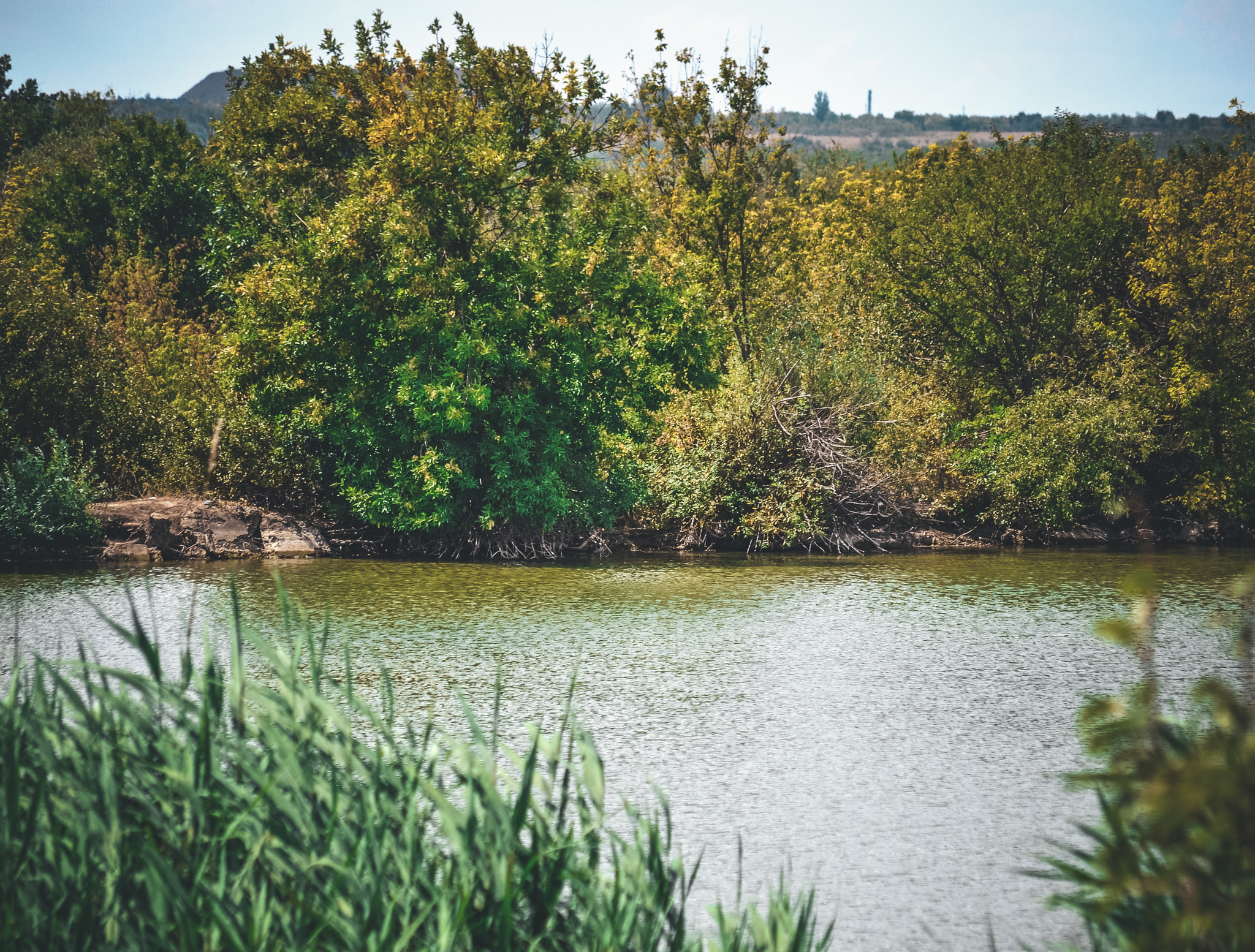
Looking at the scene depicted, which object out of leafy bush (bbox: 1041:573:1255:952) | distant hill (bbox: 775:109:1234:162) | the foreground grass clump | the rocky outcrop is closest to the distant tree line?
the rocky outcrop

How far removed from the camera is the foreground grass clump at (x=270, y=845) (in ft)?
7.91

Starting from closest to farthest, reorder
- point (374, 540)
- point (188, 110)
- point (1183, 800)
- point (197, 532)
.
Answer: point (1183, 800)
point (197, 532)
point (374, 540)
point (188, 110)

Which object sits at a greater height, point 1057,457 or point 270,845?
point 1057,457

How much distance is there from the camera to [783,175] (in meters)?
21.5

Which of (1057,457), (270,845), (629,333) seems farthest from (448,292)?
(270,845)

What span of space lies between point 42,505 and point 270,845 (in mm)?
12100

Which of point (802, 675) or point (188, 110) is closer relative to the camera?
point (802, 675)

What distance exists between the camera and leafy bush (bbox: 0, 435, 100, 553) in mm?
12578

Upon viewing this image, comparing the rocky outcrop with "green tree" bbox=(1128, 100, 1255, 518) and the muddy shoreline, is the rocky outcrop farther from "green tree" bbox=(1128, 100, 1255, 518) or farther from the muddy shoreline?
"green tree" bbox=(1128, 100, 1255, 518)

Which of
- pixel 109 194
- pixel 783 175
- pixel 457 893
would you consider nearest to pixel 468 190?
pixel 783 175

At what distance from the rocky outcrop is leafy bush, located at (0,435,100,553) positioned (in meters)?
0.37

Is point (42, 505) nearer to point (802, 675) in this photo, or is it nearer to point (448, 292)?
point (448, 292)

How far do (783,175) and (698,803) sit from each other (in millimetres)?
18682

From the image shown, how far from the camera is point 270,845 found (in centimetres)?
257
